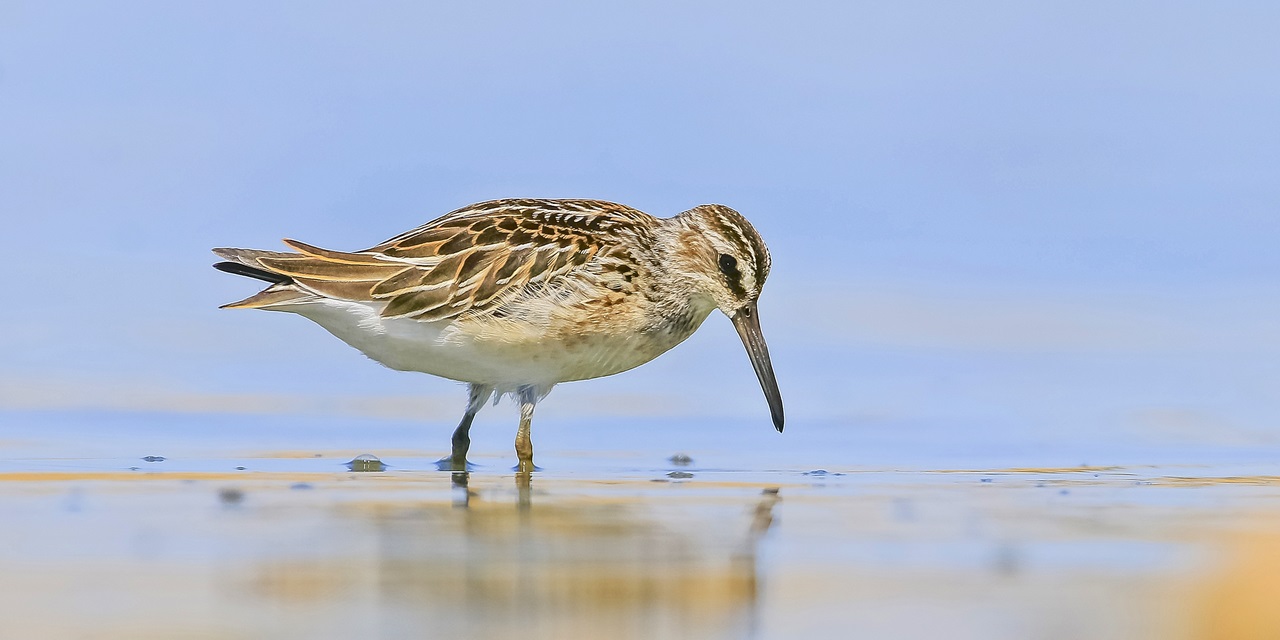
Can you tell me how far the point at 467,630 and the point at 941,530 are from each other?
3014 mm

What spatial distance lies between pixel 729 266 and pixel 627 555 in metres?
4.92

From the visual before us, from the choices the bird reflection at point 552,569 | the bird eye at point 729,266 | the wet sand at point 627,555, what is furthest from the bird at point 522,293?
the bird reflection at point 552,569

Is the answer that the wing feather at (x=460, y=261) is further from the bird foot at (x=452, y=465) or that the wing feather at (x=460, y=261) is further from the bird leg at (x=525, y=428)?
the bird foot at (x=452, y=465)

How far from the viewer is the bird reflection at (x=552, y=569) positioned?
4.92 meters

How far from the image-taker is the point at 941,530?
Result: 7.01 metres

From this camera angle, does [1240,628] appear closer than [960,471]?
Yes

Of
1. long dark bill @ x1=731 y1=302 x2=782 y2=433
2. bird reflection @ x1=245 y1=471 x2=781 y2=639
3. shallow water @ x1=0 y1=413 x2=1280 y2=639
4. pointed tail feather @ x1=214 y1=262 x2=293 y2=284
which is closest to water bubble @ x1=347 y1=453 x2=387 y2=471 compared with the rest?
shallow water @ x1=0 y1=413 x2=1280 y2=639

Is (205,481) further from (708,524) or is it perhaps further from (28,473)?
(708,524)

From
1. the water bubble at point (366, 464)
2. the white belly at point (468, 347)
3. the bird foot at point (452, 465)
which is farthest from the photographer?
the white belly at point (468, 347)

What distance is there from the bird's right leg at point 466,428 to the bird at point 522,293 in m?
0.01

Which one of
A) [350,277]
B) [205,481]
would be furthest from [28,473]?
[350,277]

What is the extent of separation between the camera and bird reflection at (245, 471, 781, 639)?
4.92m

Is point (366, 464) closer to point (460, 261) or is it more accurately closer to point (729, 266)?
point (460, 261)

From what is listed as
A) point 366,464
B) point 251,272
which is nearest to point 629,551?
point 366,464
